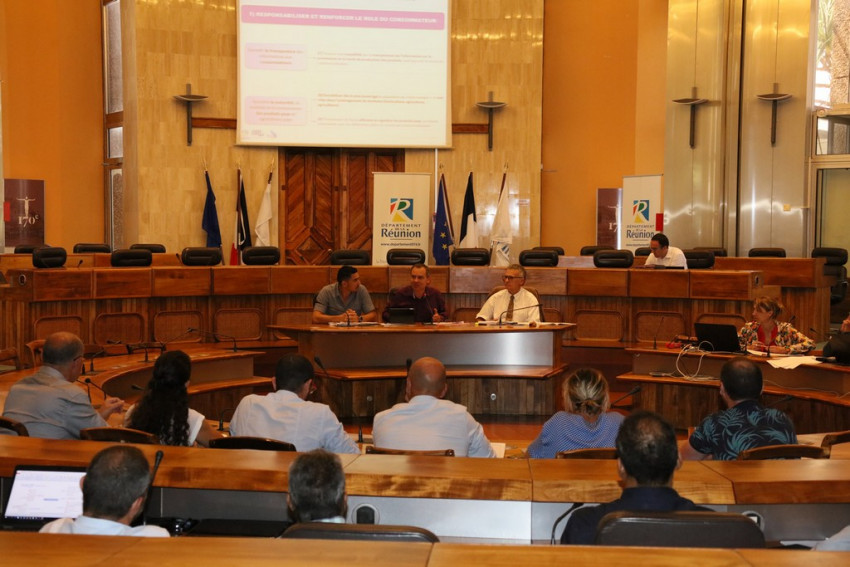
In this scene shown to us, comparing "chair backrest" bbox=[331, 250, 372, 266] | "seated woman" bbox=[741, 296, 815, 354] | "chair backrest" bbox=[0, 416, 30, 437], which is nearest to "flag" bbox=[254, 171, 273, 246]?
"chair backrest" bbox=[331, 250, 372, 266]

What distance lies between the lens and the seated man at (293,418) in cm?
387

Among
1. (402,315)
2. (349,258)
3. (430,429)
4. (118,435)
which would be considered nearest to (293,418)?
(430,429)

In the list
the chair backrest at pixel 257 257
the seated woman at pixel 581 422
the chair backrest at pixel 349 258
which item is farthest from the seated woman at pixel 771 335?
the chair backrest at pixel 257 257

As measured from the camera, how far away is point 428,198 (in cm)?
1285

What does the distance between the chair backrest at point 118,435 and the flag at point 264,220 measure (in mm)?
9560

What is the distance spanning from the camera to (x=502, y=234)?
13.0 meters

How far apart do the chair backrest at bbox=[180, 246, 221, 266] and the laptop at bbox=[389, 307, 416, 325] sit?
2.65 meters

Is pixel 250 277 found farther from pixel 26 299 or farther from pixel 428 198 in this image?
pixel 428 198

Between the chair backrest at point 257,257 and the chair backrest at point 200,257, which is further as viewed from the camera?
the chair backrest at point 257,257

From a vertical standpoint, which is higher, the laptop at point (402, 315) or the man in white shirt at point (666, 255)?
the man in white shirt at point (666, 255)

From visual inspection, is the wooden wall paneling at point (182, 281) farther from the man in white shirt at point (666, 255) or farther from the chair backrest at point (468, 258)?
the man in white shirt at point (666, 255)

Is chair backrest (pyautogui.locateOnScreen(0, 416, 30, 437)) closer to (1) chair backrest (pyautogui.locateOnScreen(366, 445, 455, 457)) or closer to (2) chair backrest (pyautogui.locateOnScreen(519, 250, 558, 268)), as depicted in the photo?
(1) chair backrest (pyautogui.locateOnScreen(366, 445, 455, 457))

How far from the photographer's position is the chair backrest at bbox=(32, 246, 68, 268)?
26.3 ft

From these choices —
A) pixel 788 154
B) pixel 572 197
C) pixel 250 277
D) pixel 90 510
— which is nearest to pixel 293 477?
pixel 90 510
